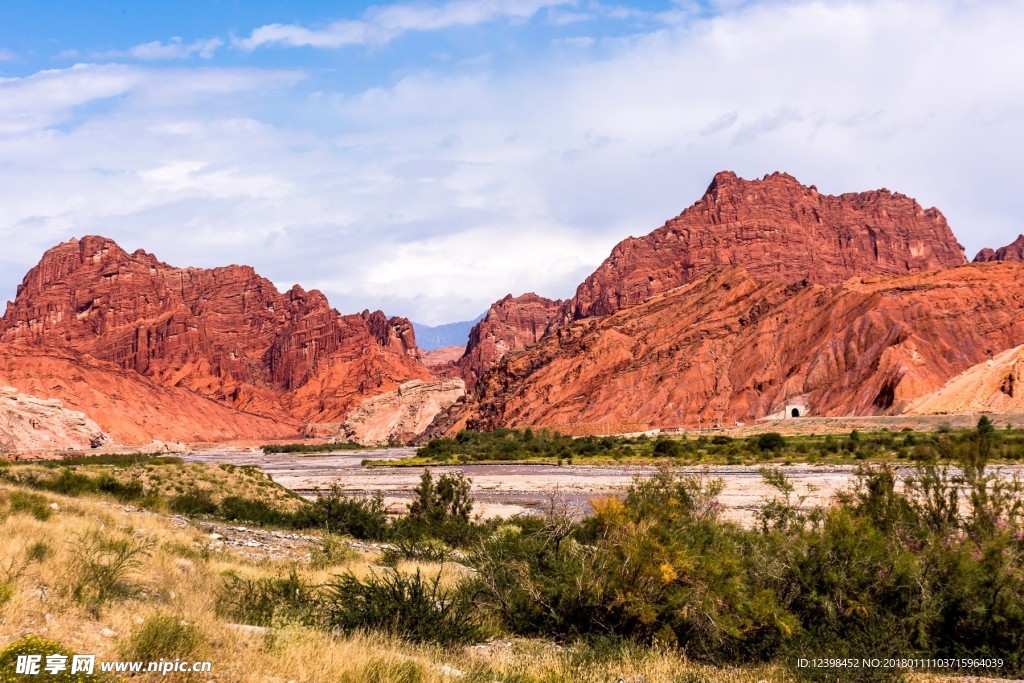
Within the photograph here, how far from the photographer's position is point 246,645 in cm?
834

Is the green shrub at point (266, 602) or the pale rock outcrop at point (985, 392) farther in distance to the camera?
the pale rock outcrop at point (985, 392)

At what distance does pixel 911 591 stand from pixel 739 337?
400 feet

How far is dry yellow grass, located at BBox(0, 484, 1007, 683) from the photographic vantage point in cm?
760

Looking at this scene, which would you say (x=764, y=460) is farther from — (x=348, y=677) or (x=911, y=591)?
(x=348, y=677)

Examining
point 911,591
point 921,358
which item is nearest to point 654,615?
point 911,591

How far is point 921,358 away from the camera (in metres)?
103

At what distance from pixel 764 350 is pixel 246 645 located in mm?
120381

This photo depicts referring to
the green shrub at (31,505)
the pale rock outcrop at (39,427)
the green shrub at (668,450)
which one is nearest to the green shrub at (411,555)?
the green shrub at (31,505)

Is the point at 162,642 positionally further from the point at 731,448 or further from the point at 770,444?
the point at 770,444

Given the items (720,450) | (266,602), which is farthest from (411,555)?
(720,450)

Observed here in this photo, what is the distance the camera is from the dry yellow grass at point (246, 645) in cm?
760

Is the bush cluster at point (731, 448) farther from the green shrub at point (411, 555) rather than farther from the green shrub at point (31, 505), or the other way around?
the green shrub at point (31, 505)

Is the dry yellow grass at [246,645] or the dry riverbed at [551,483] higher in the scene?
the dry yellow grass at [246,645]

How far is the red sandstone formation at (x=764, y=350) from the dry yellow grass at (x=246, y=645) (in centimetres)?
9410
